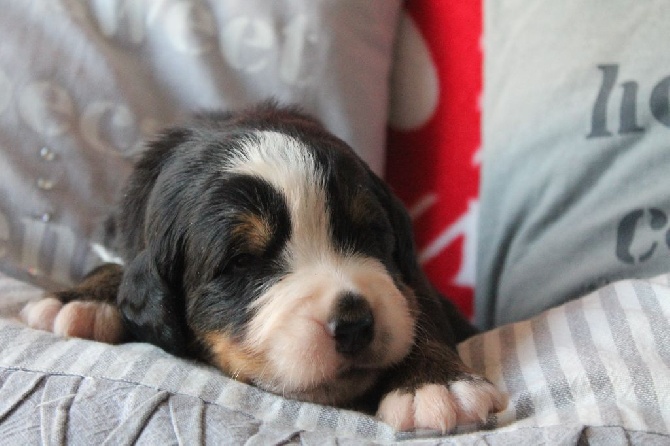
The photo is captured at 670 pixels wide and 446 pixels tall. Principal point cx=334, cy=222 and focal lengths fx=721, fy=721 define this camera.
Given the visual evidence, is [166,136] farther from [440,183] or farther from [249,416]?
[440,183]

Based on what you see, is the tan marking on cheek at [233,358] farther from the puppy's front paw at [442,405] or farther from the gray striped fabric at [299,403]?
the puppy's front paw at [442,405]

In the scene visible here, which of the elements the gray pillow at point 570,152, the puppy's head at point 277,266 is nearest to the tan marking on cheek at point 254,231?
the puppy's head at point 277,266

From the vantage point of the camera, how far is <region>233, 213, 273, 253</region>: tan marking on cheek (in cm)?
166

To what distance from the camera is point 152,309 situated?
5.66 ft

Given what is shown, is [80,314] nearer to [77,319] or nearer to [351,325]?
[77,319]

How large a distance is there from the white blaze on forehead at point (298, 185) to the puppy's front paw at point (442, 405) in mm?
386

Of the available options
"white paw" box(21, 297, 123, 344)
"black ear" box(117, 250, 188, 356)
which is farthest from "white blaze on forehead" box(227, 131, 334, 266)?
"white paw" box(21, 297, 123, 344)

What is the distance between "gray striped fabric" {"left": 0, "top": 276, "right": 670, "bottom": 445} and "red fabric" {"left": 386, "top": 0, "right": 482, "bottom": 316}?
3.86ft

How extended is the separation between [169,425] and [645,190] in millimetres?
1566

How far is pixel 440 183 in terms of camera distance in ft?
9.73

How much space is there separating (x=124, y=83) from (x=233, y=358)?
1.39m

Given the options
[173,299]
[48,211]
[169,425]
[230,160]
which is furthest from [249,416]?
[48,211]

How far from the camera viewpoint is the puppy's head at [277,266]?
60.3 inches

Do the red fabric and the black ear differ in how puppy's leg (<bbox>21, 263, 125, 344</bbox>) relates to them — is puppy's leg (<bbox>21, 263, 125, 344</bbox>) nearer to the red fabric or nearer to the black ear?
the black ear
